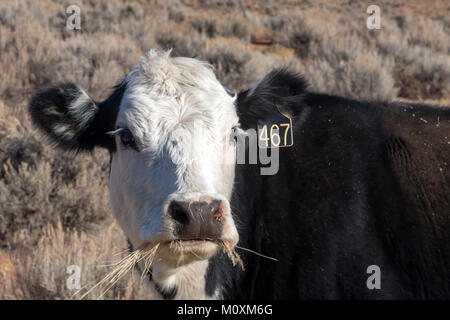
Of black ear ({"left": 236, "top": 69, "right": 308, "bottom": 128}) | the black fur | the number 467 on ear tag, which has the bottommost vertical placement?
the black fur

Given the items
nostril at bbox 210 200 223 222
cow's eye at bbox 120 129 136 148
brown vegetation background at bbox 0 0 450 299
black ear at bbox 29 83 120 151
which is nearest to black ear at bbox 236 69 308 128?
cow's eye at bbox 120 129 136 148

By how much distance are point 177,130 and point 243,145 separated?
634 millimetres

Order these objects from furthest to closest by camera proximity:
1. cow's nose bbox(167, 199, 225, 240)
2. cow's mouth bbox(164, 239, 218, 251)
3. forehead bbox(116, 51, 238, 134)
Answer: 1. forehead bbox(116, 51, 238, 134)
2. cow's mouth bbox(164, 239, 218, 251)
3. cow's nose bbox(167, 199, 225, 240)

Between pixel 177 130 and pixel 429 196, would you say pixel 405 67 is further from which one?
pixel 177 130

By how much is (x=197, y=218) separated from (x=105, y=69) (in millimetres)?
7784

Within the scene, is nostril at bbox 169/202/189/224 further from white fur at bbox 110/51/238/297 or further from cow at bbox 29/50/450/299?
cow at bbox 29/50/450/299

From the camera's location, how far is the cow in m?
3.16

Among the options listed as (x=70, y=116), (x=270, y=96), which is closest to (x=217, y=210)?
(x=270, y=96)

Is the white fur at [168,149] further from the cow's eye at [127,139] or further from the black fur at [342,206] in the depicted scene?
the black fur at [342,206]

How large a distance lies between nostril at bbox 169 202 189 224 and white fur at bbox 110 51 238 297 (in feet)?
0.14

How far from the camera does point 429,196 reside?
136 inches

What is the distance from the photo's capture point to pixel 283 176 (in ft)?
11.7

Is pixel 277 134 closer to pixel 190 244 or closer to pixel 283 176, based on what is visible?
pixel 283 176
